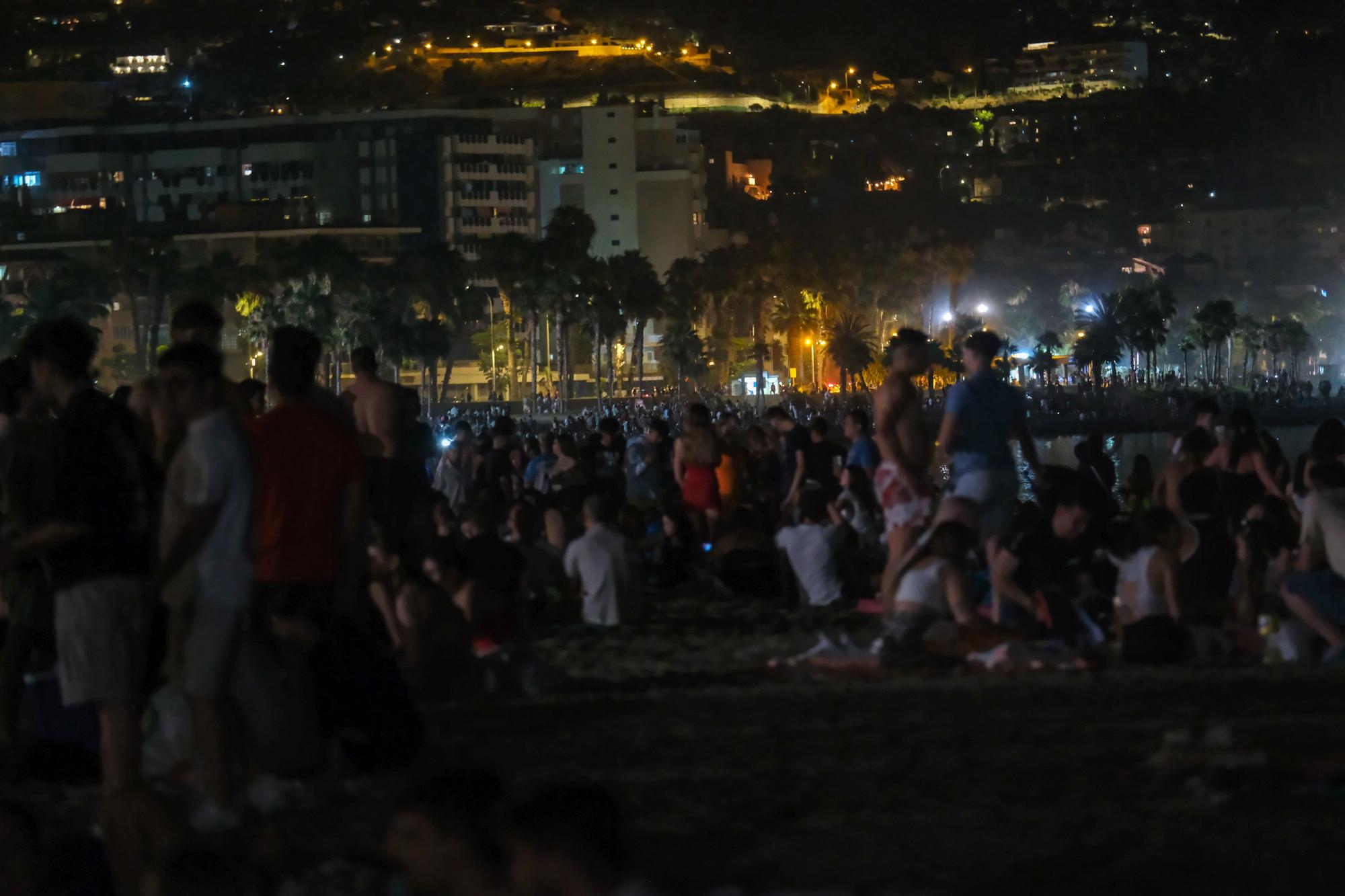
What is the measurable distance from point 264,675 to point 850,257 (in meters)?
98.9

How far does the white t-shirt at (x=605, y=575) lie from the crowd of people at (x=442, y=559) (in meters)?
0.02

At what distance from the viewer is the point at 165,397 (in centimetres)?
550

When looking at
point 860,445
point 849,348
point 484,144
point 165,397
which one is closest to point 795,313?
point 849,348

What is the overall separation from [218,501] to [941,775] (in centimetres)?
227

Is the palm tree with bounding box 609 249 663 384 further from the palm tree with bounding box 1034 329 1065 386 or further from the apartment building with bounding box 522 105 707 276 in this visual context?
the palm tree with bounding box 1034 329 1065 386

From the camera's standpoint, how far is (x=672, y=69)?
7096 inches

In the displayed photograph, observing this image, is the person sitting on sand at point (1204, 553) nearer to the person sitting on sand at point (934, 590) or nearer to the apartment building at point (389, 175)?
the person sitting on sand at point (934, 590)

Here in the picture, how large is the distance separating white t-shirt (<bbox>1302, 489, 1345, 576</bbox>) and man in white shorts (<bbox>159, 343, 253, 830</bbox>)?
495 centimetres

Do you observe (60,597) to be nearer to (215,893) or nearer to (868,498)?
(215,893)

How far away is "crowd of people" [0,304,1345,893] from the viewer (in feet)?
17.1

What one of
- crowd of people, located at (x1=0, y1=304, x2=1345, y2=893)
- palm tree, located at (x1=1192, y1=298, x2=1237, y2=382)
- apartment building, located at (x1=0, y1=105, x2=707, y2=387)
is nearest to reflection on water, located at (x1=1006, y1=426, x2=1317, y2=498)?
palm tree, located at (x1=1192, y1=298, x2=1237, y2=382)

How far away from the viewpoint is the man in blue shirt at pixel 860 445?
42.7ft

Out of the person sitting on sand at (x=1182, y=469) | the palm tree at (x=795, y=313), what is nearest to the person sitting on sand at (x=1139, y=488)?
the person sitting on sand at (x=1182, y=469)

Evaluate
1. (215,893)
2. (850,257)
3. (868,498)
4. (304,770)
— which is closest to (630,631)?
(868,498)
